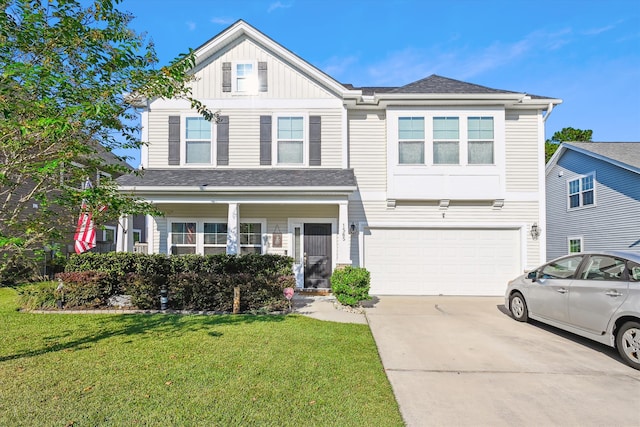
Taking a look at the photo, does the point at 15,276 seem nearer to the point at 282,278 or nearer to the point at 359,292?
the point at 282,278

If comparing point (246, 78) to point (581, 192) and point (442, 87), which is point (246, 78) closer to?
point (442, 87)

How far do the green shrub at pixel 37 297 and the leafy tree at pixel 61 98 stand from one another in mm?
3872

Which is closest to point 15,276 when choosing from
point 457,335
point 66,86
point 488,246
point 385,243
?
point 66,86

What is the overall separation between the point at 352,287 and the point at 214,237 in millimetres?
4837

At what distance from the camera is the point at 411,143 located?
9.78 meters

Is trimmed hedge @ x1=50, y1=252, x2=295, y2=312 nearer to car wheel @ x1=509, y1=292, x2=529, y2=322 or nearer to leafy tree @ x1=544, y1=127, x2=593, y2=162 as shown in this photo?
car wheel @ x1=509, y1=292, x2=529, y2=322

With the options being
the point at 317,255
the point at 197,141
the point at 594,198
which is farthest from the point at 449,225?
the point at 594,198

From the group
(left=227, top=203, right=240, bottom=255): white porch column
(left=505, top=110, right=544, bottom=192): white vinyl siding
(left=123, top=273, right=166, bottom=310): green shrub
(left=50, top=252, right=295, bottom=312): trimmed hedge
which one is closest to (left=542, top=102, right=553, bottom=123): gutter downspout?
(left=505, top=110, right=544, bottom=192): white vinyl siding

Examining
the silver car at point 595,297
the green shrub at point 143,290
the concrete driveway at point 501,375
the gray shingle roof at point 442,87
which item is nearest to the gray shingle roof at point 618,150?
Result: the gray shingle roof at point 442,87

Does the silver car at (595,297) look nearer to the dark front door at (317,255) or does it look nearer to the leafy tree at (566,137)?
the dark front door at (317,255)

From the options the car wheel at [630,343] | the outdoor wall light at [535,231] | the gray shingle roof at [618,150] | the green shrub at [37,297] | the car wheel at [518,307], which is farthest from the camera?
the gray shingle roof at [618,150]

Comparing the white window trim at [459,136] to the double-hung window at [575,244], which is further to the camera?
the double-hung window at [575,244]

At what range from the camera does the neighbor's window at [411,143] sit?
9766mm

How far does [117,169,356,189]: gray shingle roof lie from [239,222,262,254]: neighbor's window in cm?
166
